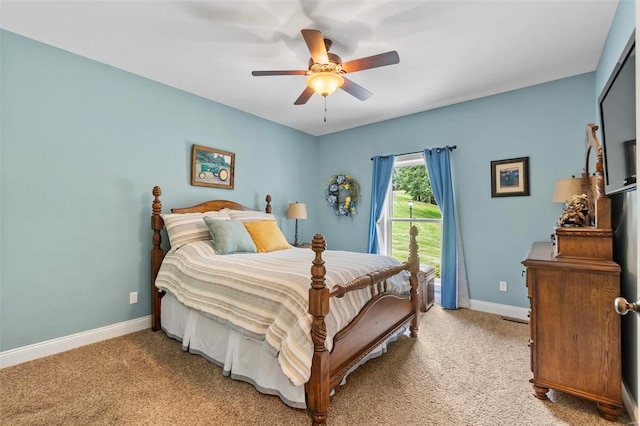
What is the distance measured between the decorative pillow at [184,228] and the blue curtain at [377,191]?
7.85 feet

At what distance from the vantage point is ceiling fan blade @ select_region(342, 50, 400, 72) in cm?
205

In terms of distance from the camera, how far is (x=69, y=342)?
2.60 m

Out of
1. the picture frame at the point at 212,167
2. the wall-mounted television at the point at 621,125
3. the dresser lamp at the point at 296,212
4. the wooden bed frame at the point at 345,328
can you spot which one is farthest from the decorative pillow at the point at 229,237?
the wall-mounted television at the point at 621,125

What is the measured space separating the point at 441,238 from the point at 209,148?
318 cm

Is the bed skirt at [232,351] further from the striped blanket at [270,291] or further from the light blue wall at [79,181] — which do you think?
the light blue wall at [79,181]

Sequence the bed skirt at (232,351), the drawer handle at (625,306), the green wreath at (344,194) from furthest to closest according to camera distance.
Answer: the green wreath at (344,194) → the bed skirt at (232,351) → the drawer handle at (625,306)

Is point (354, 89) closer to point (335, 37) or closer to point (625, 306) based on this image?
point (335, 37)

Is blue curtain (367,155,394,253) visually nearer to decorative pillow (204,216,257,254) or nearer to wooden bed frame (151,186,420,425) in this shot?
wooden bed frame (151,186,420,425)

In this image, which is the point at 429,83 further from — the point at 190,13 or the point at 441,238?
the point at 190,13

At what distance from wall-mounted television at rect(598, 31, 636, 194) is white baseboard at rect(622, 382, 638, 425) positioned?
1170 millimetres

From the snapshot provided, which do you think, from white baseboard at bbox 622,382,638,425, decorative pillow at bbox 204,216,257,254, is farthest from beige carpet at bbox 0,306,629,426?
decorative pillow at bbox 204,216,257,254

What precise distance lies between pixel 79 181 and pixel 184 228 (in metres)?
0.98

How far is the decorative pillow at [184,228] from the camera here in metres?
2.97

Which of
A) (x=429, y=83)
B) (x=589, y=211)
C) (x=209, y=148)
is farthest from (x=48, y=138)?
(x=589, y=211)
